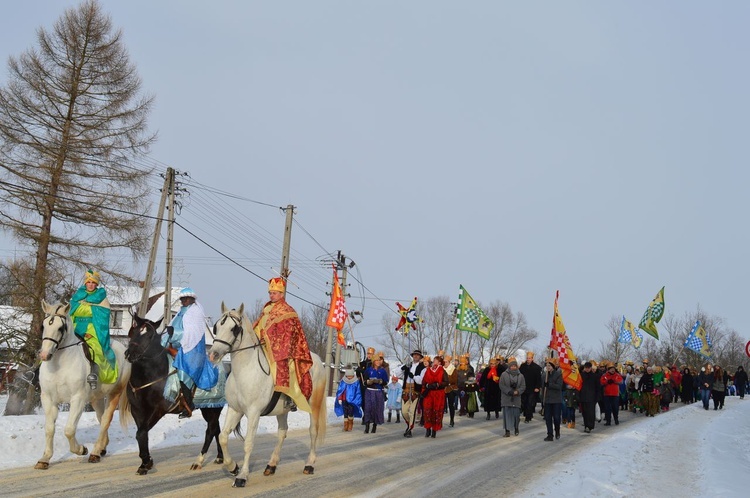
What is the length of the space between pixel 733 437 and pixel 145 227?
19064 mm

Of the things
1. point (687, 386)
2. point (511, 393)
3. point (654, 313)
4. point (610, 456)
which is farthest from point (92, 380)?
point (687, 386)

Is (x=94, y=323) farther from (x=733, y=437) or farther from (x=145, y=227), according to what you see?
(x=733, y=437)

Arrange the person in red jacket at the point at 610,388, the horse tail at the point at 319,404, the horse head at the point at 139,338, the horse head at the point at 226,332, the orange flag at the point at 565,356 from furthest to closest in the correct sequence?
the person in red jacket at the point at 610,388
the orange flag at the point at 565,356
the horse tail at the point at 319,404
the horse head at the point at 139,338
the horse head at the point at 226,332

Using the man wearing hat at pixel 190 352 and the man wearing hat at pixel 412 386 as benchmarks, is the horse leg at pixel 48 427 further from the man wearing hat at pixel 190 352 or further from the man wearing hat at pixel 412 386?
the man wearing hat at pixel 412 386

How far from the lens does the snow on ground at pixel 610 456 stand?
10172 mm

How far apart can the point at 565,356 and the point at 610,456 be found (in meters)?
7.73

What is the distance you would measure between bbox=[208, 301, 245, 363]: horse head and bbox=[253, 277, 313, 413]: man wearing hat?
56cm

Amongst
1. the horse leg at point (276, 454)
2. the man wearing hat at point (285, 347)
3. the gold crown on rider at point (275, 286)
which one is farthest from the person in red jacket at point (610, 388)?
the gold crown on rider at point (275, 286)

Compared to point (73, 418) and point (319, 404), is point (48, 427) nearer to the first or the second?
point (73, 418)

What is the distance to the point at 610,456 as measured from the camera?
13750mm

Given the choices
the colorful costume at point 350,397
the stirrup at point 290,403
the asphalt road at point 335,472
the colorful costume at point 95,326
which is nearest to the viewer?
the asphalt road at point 335,472

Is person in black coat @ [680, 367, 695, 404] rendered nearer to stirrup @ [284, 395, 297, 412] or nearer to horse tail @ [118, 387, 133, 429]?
stirrup @ [284, 395, 297, 412]

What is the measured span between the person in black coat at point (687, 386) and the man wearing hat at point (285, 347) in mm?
31956

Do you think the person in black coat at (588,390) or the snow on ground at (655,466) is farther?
the person in black coat at (588,390)
